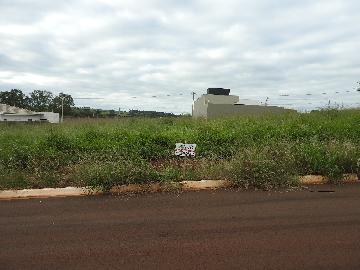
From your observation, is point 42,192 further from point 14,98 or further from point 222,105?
point 14,98

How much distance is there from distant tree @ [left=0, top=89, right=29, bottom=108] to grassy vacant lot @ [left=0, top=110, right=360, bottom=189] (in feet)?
195

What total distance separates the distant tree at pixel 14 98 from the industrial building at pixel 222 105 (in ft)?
132

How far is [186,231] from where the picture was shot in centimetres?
451

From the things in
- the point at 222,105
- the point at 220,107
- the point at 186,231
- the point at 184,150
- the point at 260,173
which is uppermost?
the point at 222,105

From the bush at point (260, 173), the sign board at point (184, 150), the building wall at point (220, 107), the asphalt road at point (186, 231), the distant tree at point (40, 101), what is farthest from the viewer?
the distant tree at point (40, 101)

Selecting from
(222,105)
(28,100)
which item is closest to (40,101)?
(28,100)

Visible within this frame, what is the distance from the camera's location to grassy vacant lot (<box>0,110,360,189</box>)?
6449mm

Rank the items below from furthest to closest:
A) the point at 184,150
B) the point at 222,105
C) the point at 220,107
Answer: the point at 222,105 → the point at 220,107 → the point at 184,150

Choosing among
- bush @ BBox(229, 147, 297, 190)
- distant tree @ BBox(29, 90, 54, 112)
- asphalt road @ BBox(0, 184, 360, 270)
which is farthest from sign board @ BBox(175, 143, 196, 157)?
distant tree @ BBox(29, 90, 54, 112)

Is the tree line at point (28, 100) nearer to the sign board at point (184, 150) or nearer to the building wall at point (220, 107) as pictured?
the building wall at point (220, 107)

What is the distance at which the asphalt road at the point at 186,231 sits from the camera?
3.78 metres

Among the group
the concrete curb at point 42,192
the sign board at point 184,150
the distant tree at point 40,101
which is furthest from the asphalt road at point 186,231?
the distant tree at point 40,101

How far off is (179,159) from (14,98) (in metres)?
63.8

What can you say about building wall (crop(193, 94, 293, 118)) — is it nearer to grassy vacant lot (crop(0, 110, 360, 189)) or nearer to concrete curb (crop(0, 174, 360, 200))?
grassy vacant lot (crop(0, 110, 360, 189))
